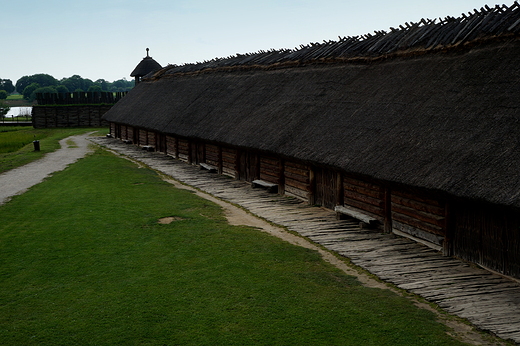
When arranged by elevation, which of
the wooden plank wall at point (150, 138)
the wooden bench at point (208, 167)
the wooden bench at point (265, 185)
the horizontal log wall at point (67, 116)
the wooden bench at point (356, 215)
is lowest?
the wooden bench at point (356, 215)

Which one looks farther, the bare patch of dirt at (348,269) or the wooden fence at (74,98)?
the wooden fence at (74,98)

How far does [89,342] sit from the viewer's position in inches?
309

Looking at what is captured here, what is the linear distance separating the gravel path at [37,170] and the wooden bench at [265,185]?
9046 millimetres

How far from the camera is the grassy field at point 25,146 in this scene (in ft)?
99.1

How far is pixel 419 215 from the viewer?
12.1m

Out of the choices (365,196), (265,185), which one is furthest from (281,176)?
(365,196)

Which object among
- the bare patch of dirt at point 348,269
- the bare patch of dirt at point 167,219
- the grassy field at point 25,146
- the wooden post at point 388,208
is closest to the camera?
the bare patch of dirt at point 348,269

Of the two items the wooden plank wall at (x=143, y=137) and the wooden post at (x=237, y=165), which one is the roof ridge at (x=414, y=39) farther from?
the wooden plank wall at (x=143, y=137)

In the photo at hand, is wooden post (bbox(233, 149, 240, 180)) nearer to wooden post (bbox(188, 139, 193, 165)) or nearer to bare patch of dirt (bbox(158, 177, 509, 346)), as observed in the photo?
bare patch of dirt (bbox(158, 177, 509, 346))

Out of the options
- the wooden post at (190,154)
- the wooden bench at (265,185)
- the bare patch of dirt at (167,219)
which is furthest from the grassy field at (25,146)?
the bare patch of dirt at (167,219)

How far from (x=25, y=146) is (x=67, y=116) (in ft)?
53.5

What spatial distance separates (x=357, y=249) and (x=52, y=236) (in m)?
7.83

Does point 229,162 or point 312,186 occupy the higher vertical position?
point 229,162

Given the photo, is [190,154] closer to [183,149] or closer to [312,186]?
[183,149]
